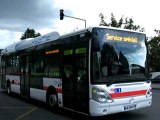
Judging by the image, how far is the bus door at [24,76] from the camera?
16.1 metres

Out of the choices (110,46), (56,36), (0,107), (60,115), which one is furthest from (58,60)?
(0,107)

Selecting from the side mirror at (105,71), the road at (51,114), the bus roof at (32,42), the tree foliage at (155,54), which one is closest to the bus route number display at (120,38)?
the side mirror at (105,71)

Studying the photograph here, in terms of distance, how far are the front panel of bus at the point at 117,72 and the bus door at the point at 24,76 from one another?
21.7ft

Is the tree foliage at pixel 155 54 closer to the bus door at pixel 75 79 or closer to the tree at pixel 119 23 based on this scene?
the tree at pixel 119 23

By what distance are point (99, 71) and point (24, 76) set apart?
7.29 meters

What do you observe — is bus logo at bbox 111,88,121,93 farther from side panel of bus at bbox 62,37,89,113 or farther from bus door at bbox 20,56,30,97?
bus door at bbox 20,56,30,97

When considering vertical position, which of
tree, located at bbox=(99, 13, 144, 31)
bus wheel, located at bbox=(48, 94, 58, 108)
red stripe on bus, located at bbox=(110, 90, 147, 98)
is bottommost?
bus wheel, located at bbox=(48, 94, 58, 108)

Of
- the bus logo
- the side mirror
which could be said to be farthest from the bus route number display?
the bus logo

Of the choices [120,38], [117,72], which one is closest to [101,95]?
[117,72]

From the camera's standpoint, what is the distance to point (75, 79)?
437 inches

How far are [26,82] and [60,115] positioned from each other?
14.3ft

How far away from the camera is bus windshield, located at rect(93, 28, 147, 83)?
1011cm

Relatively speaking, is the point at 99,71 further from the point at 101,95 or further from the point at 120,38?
the point at 120,38

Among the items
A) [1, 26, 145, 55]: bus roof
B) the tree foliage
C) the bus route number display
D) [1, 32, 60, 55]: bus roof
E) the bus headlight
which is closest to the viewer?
the bus headlight
